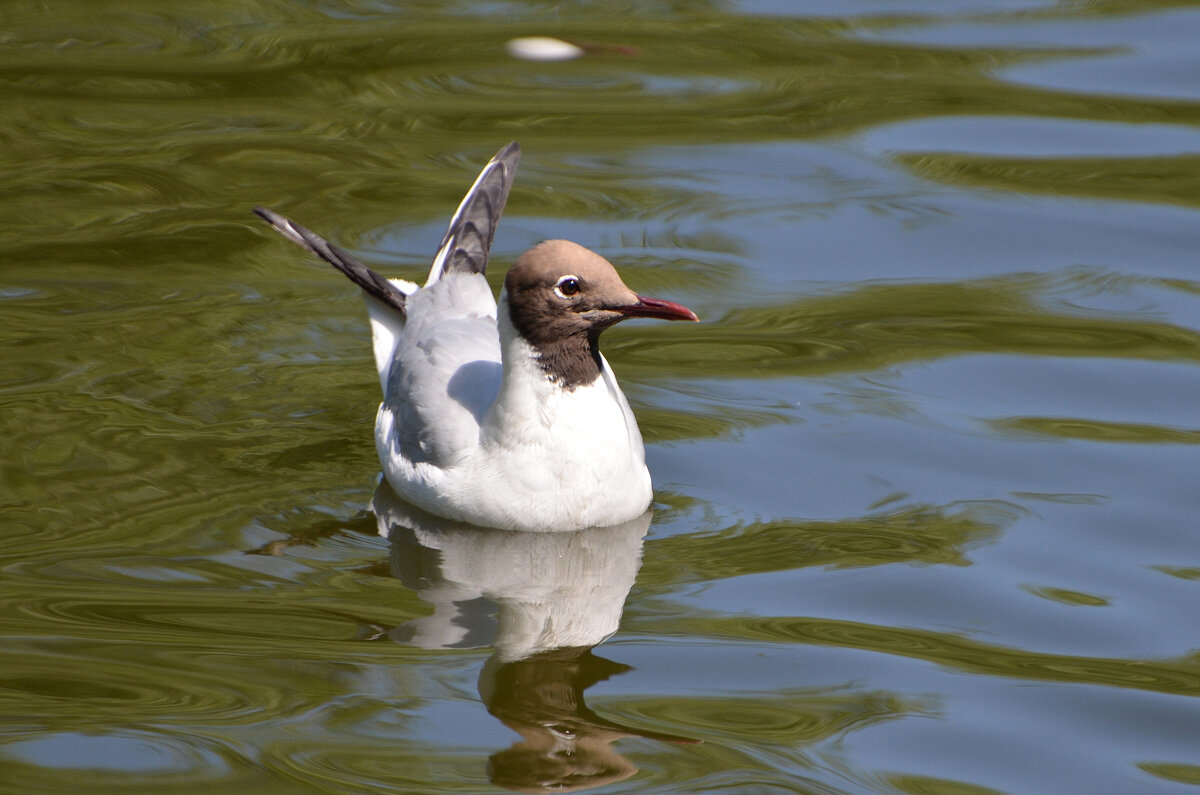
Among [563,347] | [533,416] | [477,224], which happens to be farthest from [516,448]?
[477,224]

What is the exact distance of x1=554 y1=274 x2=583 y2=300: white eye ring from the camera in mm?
5891

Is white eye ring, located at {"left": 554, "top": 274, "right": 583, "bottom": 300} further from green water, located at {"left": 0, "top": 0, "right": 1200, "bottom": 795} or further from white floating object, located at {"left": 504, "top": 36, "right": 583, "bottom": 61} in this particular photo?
white floating object, located at {"left": 504, "top": 36, "right": 583, "bottom": 61}

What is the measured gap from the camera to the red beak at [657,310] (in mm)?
5727

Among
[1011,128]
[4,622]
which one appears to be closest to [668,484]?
[4,622]

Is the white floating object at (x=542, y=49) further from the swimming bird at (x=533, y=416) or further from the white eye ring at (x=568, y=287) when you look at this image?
the white eye ring at (x=568, y=287)

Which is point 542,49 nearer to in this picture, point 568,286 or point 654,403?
point 654,403

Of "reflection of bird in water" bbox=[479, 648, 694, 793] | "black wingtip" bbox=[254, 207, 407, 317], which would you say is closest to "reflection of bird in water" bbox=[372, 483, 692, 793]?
"reflection of bird in water" bbox=[479, 648, 694, 793]

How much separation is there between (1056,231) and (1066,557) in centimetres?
336

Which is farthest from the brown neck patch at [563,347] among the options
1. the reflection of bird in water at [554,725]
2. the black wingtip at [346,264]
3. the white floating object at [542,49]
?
the white floating object at [542,49]

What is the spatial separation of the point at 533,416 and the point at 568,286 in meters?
0.52

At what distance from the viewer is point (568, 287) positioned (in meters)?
5.91

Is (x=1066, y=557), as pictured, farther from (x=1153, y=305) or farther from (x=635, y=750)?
(x=1153, y=305)

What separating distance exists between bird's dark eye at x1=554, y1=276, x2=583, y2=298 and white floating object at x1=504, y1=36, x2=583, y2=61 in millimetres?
5780

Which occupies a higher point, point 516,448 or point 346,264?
point 346,264
